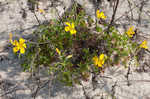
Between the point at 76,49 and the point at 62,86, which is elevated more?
the point at 76,49

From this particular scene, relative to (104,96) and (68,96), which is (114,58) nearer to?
(104,96)

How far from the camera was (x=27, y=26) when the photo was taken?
8.53 ft

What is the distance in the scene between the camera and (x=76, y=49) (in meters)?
2.21

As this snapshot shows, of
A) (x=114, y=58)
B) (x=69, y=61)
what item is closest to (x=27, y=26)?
(x=69, y=61)

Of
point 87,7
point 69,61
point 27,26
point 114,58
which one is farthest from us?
point 87,7

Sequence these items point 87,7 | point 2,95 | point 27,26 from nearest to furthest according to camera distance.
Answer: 1. point 2,95
2. point 27,26
3. point 87,7

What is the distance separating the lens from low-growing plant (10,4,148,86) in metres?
2.02

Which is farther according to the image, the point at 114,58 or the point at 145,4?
the point at 145,4

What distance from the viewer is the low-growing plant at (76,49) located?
2.02 metres

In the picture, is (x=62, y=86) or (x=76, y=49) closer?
(x=62, y=86)

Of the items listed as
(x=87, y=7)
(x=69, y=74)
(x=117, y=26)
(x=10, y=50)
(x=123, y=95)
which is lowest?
(x=123, y=95)

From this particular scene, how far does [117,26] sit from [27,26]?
1598mm

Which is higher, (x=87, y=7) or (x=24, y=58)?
(x=87, y=7)

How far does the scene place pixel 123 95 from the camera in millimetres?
1951
